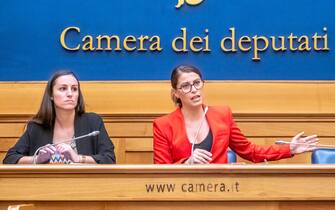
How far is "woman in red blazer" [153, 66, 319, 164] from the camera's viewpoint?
2.68 metres

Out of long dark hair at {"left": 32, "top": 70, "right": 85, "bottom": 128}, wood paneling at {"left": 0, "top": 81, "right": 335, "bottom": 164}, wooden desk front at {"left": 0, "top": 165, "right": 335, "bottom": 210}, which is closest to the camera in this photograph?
wooden desk front at {"left": 0, "top": 165, "right": 335, "bottom": 210}

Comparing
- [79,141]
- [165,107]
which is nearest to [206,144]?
[79,141]

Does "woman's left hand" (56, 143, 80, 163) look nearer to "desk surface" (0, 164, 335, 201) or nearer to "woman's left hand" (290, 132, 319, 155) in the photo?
"desk surface" (0, 164, 335, 201)

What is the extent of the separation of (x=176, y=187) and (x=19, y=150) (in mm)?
1140

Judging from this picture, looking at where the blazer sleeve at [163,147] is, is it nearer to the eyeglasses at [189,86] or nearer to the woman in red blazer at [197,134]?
the woman in red blazer at [197,134]

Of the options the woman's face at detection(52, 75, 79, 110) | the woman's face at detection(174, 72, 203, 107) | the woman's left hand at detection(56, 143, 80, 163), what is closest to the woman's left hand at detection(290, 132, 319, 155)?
the woman's face at detection(174, 72, 203, 107)

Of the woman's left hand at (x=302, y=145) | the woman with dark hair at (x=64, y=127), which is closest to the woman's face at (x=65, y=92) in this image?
the woman with dark hair at (x=64, y=127)

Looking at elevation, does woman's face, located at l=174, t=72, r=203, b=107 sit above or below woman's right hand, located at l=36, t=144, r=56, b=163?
above

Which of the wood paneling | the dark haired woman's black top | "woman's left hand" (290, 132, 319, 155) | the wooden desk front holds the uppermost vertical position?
the wood paneling

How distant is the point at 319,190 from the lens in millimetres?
1912

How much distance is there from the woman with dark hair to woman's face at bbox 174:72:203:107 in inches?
17.5

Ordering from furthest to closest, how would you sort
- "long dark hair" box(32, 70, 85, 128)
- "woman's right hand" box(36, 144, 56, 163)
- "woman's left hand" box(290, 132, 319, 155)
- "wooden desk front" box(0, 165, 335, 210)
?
"long dark hair" box(32, 70, 85, 128)
"woman's left hand" box(290, 132, 319, 155)
"woman's right hand" box(36, 144, 56, 163)
"wooden desk front" box(0, 165, 335, 210)

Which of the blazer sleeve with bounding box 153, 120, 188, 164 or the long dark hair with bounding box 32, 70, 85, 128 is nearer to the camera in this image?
the blazer sleeve with bounding box 153, 120, 188, 164

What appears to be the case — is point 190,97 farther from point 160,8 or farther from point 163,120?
point 160,8
